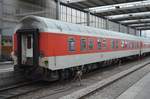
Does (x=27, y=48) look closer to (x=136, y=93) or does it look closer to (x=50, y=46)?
(x=50, y=46)

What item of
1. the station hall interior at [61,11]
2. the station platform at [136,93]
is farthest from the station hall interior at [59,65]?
the station hall interior at [61,11]

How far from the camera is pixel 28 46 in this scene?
43.1 feet

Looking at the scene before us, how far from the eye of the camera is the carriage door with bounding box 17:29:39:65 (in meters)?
12.4

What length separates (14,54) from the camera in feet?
44.9

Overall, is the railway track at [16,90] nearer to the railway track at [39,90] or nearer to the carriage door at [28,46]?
the railway track at [39,90]

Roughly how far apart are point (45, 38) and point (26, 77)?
259 centimetres

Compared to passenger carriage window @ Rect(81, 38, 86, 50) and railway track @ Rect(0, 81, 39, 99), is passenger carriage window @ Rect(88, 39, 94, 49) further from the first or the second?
railway track @ Rect(0, 81, 39, 99)

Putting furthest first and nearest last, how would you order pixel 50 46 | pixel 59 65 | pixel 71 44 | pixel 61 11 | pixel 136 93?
pixel 61 11
pixel 71 44
pixel 59 65
pixel 50 46
pixel 136 93

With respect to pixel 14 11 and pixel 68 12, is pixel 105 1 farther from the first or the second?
pixel 14 11

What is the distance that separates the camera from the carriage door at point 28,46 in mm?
12413

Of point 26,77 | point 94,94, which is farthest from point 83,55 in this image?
point 94,94

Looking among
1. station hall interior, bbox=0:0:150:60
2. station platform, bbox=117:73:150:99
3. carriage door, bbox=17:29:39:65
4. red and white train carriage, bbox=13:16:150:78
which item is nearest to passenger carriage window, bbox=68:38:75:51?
red and white train carriage, bbox=13:16:150:78

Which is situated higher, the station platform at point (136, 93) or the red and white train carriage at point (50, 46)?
the red and white train carriage at point (50, 46)

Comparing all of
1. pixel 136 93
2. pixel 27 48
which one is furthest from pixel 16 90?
pixel 136 93
